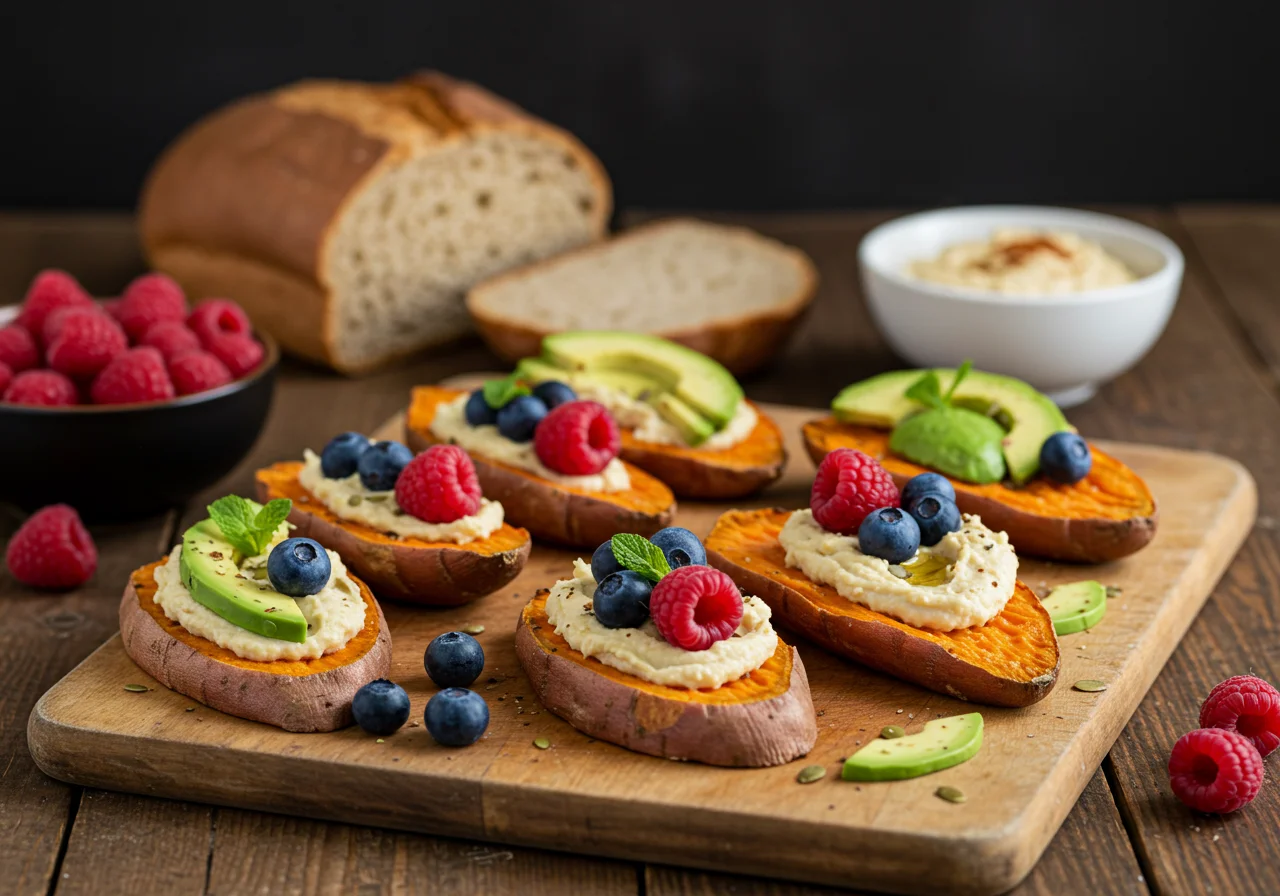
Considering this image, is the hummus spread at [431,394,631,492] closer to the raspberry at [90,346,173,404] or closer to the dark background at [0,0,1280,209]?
the raspberry at [90,346,173,404]

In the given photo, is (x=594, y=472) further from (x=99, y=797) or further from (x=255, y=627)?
(x=99, y=797)

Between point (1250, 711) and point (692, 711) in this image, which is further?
point (1250, 711)

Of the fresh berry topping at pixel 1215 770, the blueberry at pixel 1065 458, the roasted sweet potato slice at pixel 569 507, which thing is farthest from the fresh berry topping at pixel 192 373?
the fresh berry topping at pixel 1215 770

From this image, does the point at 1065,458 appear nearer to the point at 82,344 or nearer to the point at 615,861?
the point at 615,861

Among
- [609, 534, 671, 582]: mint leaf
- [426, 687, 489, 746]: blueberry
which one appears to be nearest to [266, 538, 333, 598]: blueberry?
[426, 687, 489, 746]: blueberry

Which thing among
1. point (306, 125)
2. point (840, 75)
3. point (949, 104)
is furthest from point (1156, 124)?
point (306, 125)

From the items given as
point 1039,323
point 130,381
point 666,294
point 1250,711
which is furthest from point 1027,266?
point 130,381
